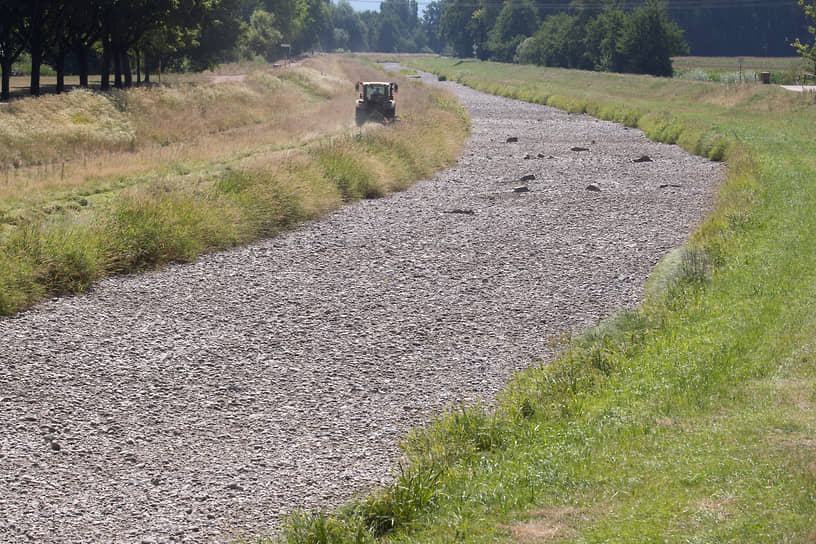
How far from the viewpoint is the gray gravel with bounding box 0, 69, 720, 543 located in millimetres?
6684

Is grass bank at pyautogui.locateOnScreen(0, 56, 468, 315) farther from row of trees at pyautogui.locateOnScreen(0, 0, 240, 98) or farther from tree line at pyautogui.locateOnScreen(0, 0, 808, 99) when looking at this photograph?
tree line at pyautogui.locateOnScreen(0, 0, 808, 99)

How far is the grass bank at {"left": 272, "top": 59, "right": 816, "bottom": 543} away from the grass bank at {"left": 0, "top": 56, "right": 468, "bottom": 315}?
6.87 metres

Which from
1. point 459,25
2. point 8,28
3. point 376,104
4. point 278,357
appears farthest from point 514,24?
point 278,357

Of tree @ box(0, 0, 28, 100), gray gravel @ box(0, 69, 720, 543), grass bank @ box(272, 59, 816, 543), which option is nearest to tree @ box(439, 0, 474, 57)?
tree @ box(0, 0, 28, 100)

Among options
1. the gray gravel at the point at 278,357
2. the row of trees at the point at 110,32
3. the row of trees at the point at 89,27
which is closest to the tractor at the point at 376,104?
the row of trees at the point at 89,27

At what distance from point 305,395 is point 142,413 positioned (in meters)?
1.52

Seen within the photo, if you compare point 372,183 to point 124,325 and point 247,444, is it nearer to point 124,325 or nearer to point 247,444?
point 124,325

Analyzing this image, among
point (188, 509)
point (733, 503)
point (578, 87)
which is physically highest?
point (578, 87)

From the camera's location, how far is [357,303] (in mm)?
11953

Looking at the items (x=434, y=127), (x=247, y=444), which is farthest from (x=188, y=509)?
(x=434, y=127)

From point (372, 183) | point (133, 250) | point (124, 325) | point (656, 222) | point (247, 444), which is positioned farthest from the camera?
point (372, 183)

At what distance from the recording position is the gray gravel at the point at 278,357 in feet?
21.9

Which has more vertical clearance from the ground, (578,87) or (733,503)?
(578,87)

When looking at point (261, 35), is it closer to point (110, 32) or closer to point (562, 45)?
point (562, 45)
